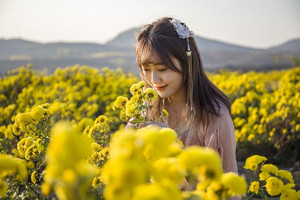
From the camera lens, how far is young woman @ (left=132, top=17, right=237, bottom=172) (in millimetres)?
2572

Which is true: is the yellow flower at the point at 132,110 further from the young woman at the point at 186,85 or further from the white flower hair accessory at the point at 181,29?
the white flower hair accessory at the point at 181,29

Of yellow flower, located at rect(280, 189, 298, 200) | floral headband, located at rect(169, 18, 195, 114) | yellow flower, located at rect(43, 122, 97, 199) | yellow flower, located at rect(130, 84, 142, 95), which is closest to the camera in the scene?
yellow flower, located at rect(43, 122, 97, 199)

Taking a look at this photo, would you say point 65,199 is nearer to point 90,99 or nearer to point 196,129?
point 196,129

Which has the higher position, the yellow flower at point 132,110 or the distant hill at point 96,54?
the yellow flower at point 132,110

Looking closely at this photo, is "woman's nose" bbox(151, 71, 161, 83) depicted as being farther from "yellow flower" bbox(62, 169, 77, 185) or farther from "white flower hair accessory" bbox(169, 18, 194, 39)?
"yellow flower" bbox(62, 169, 77, 185)

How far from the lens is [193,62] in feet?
9.26

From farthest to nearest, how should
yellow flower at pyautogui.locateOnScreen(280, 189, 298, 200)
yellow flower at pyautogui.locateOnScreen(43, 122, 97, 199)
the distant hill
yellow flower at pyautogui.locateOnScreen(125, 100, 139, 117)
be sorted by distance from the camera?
the distant hill, yellow flower at pyautogui.locateOnScreen(125, 100, 139, 117), yellow flower at pyautogui.locateOnScreen(280, 189, 298, 200), yellow flower at pyautogui.locateOnScreen(43, 122, 97, 199)

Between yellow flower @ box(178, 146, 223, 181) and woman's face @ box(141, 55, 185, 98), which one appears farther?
woman's face @ box(141, 55, 185, 98)

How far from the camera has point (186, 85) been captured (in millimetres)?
2840

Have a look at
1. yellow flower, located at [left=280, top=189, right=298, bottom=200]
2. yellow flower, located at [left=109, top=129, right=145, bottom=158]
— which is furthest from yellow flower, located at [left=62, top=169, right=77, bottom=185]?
yellow flower, located at [left=280, top=189, right=298, bottom=200]

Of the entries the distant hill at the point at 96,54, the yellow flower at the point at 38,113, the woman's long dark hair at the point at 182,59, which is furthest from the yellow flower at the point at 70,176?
the distant hill at the point at 96,54

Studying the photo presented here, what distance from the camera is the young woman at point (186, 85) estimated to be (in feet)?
8.44

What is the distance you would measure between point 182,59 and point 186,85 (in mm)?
250

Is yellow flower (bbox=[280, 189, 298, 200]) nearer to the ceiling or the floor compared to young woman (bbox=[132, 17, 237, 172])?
nearer to the floor
